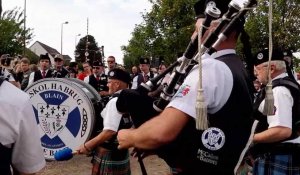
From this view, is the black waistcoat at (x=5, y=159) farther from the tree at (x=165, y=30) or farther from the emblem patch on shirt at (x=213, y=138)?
the tree at (x=165, y=30)

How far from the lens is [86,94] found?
17.3ft

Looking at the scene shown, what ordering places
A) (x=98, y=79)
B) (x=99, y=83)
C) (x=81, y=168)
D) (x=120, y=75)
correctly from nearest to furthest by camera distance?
(x=120, y=75) < (x=81, y=168) < (x=99, y=83) < (x=98, y=79)

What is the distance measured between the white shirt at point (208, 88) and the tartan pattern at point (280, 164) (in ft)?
7.36

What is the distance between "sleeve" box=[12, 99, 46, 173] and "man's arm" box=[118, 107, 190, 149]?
1.37 feet

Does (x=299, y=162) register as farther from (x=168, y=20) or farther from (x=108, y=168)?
(x=168, y=20)

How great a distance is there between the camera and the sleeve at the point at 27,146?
70.4 inches

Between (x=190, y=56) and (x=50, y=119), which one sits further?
(x=50, y=119)

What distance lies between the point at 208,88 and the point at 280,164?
2.35 metres

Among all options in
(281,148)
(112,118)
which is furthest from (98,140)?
(281,148)

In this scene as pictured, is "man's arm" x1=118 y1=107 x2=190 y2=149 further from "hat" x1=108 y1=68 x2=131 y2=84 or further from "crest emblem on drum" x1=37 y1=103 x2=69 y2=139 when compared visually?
"crest emblem on drum" x1=37 y1=103 x2=69 y2=139

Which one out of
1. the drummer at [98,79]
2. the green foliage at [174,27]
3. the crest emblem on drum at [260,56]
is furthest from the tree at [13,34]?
the crest emblem on drum at [260,56]

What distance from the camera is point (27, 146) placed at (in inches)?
72.4

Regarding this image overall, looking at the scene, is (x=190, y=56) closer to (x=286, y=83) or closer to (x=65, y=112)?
(x=286, y=83)

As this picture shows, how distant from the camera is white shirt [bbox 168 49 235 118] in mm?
1896
